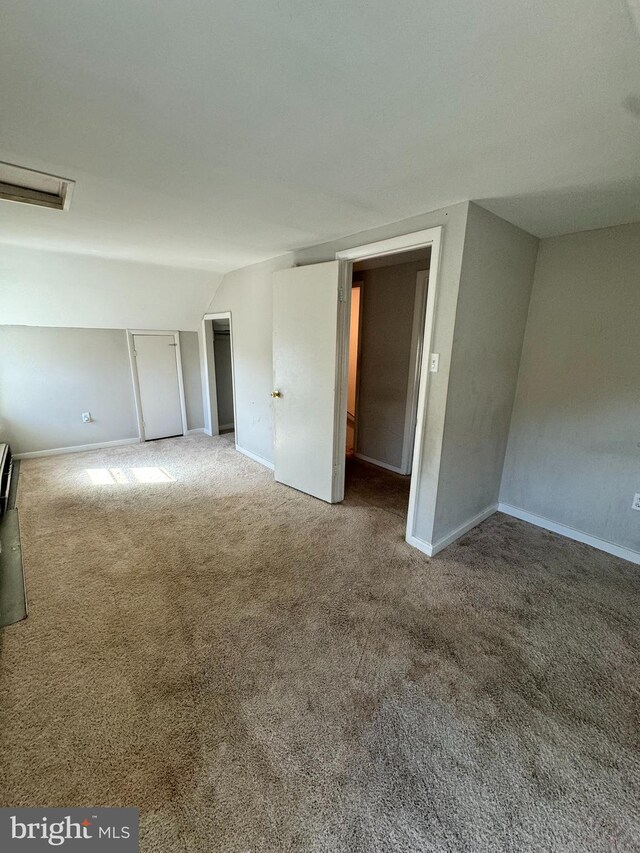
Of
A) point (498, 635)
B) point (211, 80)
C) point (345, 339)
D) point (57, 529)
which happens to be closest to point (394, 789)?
point (498, 635)

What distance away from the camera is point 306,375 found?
117 inches

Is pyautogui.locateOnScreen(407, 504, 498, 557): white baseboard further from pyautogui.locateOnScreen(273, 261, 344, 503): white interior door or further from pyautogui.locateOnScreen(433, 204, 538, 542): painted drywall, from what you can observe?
pyautogui.locateOnScreen(273, 261, 344, 503): white interior door

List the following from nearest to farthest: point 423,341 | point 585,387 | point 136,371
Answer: point 585,387
point 423,341
point 136,371

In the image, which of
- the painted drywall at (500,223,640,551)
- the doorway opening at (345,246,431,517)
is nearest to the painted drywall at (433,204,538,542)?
the painted drywall at (500,223,640,551)

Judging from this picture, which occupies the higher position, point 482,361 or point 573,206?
point 573,206

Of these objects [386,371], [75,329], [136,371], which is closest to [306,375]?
[386,371]

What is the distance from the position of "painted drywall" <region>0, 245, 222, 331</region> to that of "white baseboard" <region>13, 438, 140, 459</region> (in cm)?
150

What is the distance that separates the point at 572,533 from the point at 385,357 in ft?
7.73

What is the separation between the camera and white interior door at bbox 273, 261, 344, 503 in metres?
2.72

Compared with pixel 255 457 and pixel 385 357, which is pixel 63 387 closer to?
pixel 255 457

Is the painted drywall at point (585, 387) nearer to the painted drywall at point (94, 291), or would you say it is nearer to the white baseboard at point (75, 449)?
the painted drywall at point (94, 291)

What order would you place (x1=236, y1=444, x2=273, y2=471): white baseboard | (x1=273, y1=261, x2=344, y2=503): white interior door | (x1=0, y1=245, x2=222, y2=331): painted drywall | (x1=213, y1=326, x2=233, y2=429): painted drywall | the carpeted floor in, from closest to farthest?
the carpeted floor
(x1=273, y1=261, x2=344, y2=503): white interior door
(x1=0, y1=245, x2=222, y2=331): painted drywall
(x1=236, y1=444, x2=273, y2=471): white baseboard
(x1=213, y1=326, x2=233, y2=429): painted drywall

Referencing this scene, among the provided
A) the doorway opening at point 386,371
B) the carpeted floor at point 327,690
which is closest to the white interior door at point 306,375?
the doorway opening at point 386,371

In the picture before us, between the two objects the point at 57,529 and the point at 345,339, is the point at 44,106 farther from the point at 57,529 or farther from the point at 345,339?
the point at 57,529
